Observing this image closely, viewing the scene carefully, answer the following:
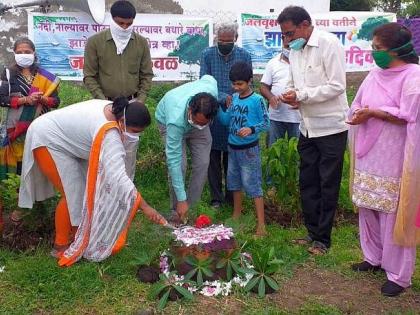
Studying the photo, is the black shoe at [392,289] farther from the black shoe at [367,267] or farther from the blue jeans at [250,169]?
the blue jeans at [250,169]

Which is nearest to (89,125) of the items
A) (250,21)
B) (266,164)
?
(266,164)

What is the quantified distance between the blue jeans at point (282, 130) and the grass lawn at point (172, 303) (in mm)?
1567

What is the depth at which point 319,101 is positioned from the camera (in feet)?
13.6

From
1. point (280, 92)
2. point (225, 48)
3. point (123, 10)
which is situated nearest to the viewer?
point (123, 10)

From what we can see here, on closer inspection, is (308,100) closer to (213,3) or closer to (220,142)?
(220,142)

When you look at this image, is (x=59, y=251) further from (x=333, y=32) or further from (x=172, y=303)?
(x=333, y=32)

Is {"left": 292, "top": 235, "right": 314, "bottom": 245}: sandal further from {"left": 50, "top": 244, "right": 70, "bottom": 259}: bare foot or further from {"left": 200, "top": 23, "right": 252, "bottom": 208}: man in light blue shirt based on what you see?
{"left": 50, "top": 244, "right": 70, "bottom": 259}: bare foot

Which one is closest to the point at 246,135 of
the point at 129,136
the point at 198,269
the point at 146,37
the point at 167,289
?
the point at 129,136

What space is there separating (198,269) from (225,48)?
2379 mm

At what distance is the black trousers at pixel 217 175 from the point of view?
5.52 metres

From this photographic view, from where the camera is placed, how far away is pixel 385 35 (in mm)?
3609

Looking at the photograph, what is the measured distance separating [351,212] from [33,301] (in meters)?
3.29

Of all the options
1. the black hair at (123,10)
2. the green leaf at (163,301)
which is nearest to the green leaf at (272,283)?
the green leaf at (163,301)

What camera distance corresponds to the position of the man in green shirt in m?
5.07
